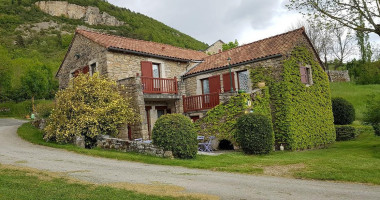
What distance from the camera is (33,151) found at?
12.1 metres

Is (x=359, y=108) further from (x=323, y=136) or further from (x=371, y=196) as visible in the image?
(x=371, y=196)

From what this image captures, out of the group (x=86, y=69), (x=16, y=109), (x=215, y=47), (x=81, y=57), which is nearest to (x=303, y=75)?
(x=86, y=69)

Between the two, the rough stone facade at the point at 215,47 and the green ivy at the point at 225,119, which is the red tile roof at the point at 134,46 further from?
the rough stone facade at the point at 215,47

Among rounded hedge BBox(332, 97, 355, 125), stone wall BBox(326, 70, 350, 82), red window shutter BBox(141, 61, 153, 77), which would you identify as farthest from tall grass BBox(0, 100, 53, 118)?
stone wall BBox(326, 70, 350, 82)

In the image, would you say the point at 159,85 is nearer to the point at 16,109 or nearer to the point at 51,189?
the point at 51,189

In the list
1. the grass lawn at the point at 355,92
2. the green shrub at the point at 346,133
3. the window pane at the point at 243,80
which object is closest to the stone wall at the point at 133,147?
the window pane at the point at 243,80

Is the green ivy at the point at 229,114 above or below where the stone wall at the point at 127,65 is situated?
below

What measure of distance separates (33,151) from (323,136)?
16.6 m

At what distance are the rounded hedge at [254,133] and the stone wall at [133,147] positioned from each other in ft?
13.2

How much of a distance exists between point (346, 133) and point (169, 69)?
46.5 ft

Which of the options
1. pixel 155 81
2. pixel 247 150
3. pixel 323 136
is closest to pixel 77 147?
pixel 155 81

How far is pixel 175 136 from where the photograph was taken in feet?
36.8

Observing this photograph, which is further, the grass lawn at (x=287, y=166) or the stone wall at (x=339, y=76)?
the stone wall at (x=339, y=76)

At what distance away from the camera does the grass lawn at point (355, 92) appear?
32734mm
